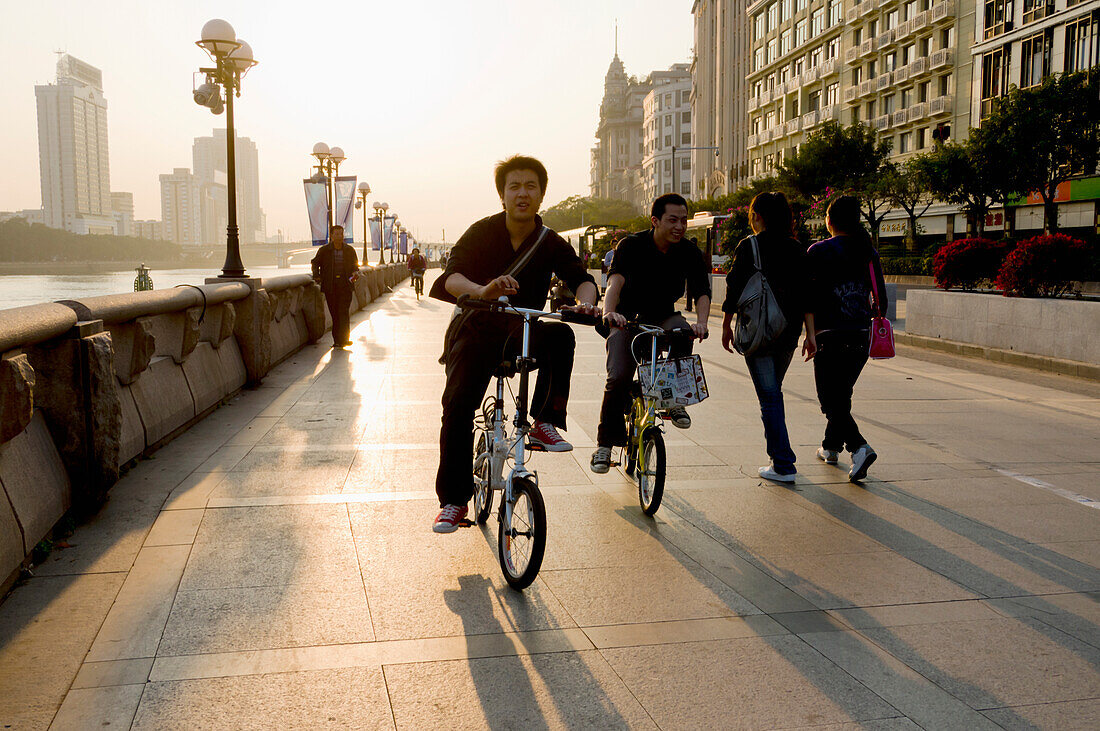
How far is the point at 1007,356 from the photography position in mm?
12891

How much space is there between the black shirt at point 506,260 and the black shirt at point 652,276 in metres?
1.21

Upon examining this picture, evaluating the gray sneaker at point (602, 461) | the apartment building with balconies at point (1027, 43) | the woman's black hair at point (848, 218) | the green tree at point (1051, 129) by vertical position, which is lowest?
the gray sneaker at point (602, 461)

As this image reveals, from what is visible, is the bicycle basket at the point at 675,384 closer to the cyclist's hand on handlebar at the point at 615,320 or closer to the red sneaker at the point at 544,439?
the cyclist's hand on handlebar at the point at 615,320

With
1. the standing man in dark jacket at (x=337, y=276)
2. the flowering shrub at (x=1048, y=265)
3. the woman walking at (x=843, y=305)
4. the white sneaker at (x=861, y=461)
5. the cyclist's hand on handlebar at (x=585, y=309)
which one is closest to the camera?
the cyclist's hand on handlebar at (x=585, y=309)

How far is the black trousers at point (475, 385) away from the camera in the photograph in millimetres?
4301

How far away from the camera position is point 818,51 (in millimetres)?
70188

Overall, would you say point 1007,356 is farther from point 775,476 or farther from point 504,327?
point 504,327

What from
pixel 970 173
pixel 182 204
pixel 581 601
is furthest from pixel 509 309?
pixel 182 204

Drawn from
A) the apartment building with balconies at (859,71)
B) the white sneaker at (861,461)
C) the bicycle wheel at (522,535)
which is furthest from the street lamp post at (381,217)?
the bicycle wheel at (522,535)

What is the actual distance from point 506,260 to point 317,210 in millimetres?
21593

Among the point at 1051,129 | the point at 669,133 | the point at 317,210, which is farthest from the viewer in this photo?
the point at 669,133

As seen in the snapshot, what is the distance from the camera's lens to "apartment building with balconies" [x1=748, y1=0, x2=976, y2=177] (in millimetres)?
53281

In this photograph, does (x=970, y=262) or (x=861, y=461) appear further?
(x=970, y=262)

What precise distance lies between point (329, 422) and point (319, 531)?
136 inches
